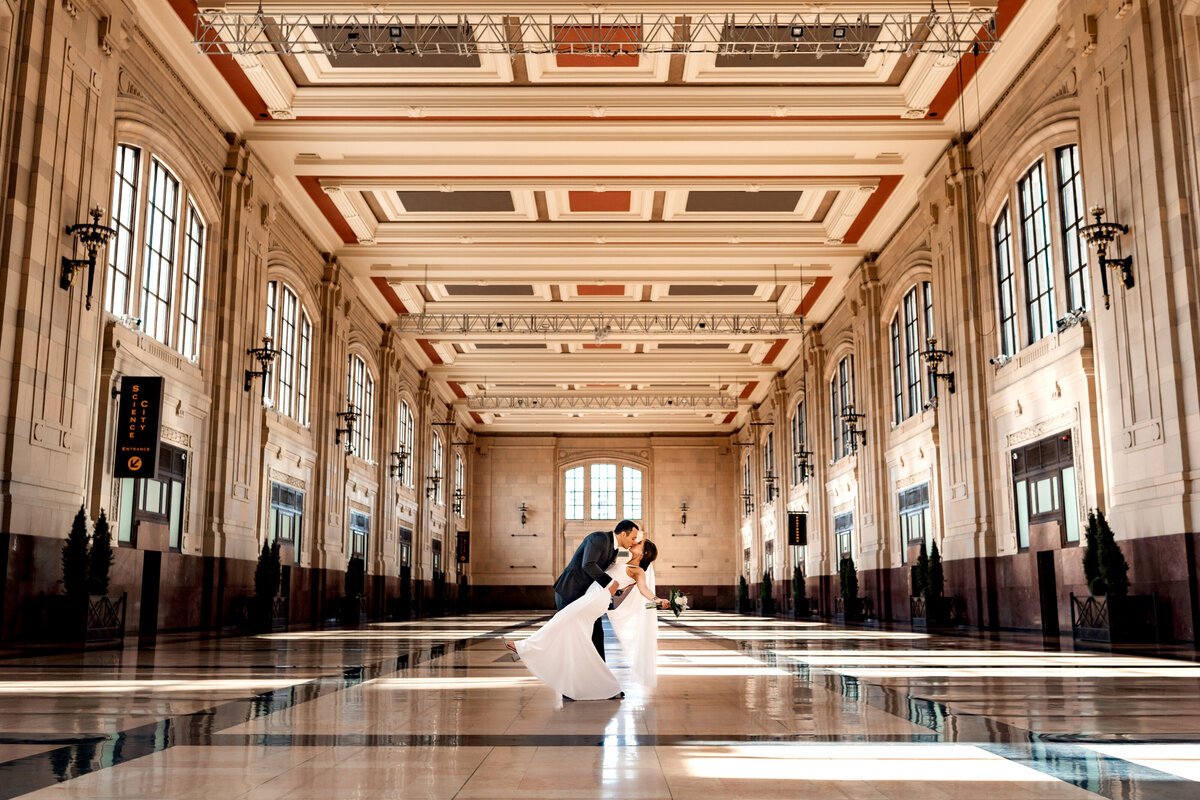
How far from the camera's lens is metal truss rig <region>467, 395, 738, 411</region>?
41.2m

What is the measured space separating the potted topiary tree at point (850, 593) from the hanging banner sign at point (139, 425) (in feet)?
54.0

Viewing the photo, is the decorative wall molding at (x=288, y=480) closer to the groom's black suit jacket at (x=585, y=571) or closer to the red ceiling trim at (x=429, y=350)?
the red ceiling trim at (x=429, y=350)

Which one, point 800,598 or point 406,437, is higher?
point 406,437

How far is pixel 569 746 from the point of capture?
15.9 feet

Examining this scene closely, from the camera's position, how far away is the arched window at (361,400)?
1123 inches

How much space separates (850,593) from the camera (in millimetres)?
25109

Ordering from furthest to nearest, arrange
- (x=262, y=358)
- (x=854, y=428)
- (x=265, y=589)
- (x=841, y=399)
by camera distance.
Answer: (x=841, y=399)
(x=854, y=428)
(x=262, y=358)
(x=265, y=589)

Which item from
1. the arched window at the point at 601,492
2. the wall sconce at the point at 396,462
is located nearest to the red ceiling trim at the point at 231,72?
the wall sconce at the point at 396,462

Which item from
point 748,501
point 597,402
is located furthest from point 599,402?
point 748,501

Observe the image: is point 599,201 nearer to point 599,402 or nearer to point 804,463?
point 804,463

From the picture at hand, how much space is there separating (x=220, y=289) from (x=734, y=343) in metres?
19.4

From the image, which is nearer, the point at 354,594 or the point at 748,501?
the point at 354,594

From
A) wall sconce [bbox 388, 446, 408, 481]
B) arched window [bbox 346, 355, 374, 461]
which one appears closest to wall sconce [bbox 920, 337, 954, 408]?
arched window [bbox 346, 355, 374, 461]

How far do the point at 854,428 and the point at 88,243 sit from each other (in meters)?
19.1
